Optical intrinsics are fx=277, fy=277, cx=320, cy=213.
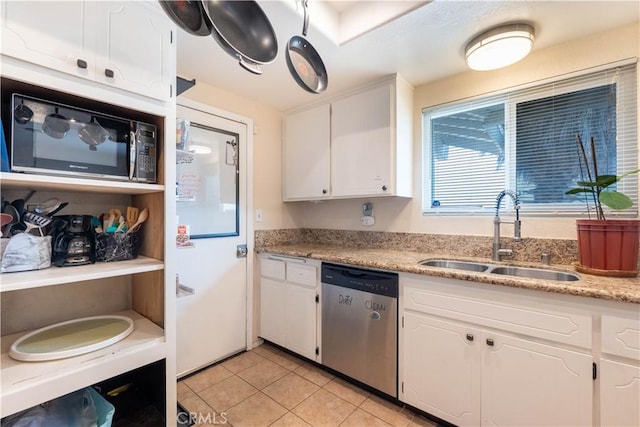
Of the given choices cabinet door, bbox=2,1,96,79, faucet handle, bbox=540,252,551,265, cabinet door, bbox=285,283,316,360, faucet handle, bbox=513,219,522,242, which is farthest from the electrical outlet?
cabinet door, bbox=2,1,96,79

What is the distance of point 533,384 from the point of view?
128 cm

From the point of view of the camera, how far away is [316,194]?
98.5 inches

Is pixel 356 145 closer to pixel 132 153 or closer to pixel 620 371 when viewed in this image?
pixel 132 153

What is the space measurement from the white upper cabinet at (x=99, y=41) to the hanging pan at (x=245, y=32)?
0.50 metres

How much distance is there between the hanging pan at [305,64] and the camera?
1122 millimetres

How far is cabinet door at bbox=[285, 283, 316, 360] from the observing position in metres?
2.15

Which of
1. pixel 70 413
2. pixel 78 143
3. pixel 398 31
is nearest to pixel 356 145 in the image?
pixel 398 31

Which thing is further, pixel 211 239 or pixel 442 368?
pixel 211 239

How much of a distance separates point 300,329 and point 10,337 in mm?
1616

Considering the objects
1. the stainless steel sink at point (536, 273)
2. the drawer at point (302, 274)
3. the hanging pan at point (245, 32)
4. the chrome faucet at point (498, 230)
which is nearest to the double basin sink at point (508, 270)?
the stainless steel sink at point (536, 273)

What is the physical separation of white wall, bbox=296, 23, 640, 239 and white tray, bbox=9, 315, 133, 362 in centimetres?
187

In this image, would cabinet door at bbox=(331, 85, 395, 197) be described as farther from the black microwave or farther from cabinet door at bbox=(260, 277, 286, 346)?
the black microwave

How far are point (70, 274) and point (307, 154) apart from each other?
1.90m

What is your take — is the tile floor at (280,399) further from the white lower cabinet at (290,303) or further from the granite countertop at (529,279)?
the granite countertop at (529,279)
